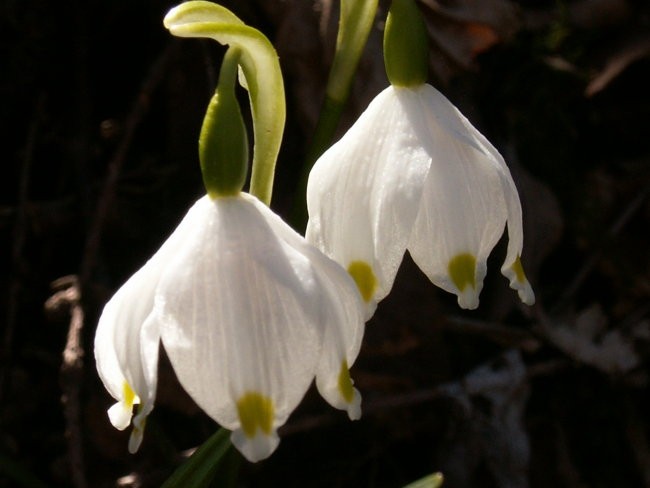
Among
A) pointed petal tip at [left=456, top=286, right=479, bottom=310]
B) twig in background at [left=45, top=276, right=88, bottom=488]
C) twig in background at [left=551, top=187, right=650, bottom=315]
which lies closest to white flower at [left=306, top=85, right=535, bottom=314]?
pointed petal tip at [left=456, top=286, right=479, bottom=310]

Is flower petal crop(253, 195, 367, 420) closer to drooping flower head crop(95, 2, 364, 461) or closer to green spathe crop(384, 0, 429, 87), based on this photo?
drooping flower head crop(95, 2, 364, 461)

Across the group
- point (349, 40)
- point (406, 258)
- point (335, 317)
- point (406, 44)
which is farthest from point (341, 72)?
point (406, 258)

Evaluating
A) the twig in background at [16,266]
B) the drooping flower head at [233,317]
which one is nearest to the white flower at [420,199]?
the drooping flower head at [233,317]

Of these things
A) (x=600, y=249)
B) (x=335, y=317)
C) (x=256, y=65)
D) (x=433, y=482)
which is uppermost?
(x=256, y=65)

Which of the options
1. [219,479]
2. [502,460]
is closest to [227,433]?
[219,479]

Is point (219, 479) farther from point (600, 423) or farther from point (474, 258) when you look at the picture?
point (600, 423)

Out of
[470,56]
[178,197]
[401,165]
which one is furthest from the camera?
[178,197]

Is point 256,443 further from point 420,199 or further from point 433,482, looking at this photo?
point 433,482

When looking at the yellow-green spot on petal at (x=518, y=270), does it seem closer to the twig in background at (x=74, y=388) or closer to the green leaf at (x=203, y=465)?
the green leaf at (x=203, y=465)
